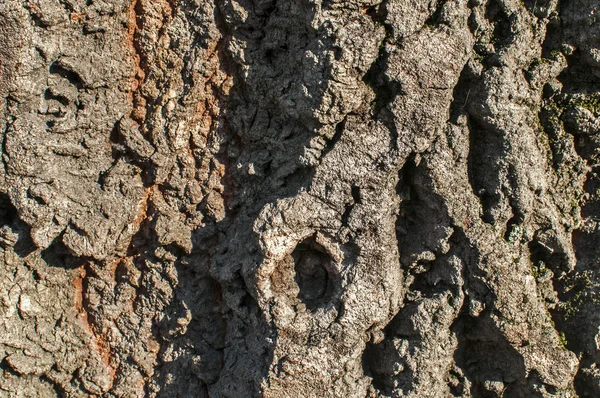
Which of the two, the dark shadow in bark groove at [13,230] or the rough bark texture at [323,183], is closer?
the rough bark texture at [323,183]

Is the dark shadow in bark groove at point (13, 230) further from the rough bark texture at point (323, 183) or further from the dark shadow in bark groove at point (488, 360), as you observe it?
the dark shadow in bark groove at point (488, 360)

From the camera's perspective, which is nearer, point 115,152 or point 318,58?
point 318,58

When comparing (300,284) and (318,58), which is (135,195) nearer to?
(300,284)

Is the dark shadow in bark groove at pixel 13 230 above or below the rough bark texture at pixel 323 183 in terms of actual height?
below

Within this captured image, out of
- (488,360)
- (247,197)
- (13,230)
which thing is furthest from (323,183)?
(13,230)

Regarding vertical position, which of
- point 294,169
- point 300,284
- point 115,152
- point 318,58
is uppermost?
point 318,58

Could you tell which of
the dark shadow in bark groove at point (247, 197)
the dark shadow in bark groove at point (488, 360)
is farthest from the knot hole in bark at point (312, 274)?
the dark shadow in bark groove at point (488, 360)

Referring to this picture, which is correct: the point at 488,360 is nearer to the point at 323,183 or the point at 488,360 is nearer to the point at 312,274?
the point at 312,274

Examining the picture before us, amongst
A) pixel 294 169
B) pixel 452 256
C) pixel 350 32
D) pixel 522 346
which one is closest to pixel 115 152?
pixel 294 169

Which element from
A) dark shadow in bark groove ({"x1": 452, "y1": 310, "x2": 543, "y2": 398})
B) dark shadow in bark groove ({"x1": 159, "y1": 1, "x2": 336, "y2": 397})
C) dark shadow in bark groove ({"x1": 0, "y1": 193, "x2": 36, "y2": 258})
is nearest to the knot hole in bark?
dark shadow in bark groove ({"x1": 159, "y1": 1, "x2": 336, "y2": 397})
